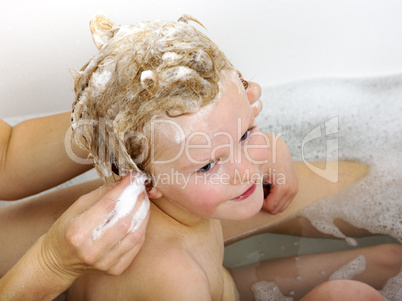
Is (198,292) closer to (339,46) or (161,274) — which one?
(161,274)

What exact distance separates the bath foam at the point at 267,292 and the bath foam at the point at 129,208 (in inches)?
17.0

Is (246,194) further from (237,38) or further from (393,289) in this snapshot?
(237,38)

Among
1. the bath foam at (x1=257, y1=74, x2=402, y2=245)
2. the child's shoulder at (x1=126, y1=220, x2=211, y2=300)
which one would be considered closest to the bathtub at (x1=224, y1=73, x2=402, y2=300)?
the bath foam at (x1=257, y1=74, x2=402, y2=245)

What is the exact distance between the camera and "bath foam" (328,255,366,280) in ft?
3.49

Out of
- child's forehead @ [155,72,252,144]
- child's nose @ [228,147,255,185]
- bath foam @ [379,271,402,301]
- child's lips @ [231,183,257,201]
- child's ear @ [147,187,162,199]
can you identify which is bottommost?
bath foam @ [379,271,402,301]

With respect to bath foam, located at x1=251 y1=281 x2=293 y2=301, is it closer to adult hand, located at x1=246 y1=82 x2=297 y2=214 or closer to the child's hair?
adult hand, located at x1=246 y1=82 x2=297 y2=214

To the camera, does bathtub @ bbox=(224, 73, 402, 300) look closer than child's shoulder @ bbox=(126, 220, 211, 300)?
No

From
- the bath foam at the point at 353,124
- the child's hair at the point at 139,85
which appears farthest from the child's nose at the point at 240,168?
the bath foam at the point at 353,124

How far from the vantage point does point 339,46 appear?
1382 mm

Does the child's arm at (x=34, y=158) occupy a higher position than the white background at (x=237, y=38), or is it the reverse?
the white background at (x=237, y=38)

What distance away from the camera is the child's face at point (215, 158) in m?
0.70

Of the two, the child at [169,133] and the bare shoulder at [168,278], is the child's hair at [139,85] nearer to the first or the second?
the child at [169,133]

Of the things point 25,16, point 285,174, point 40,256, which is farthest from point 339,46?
point 40,256

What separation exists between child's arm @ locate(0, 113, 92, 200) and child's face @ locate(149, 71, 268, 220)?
28 centimetres
